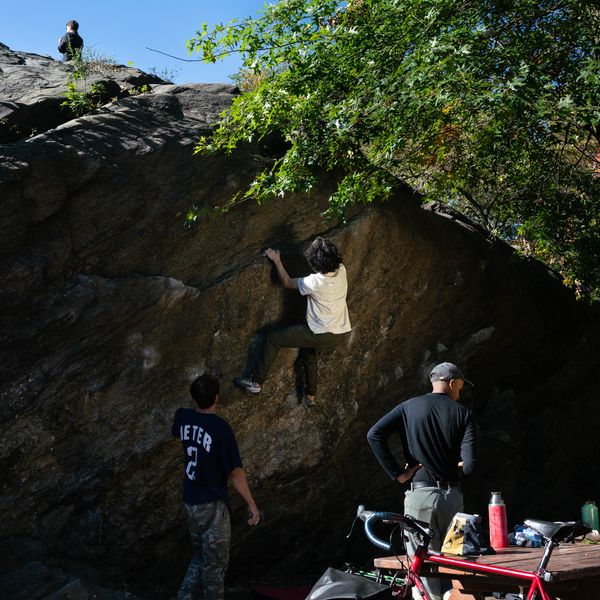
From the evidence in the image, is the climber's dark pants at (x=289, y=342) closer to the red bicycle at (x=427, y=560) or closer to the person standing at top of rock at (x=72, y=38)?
the red bicycle at (x=427, y=560)

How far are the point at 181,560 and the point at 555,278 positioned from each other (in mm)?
6615

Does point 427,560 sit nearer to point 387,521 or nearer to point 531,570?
point 387,521

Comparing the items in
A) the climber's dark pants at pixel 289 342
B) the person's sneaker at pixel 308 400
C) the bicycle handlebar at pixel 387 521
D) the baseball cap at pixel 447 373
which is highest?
the climber's dark pants at pixel 289 342

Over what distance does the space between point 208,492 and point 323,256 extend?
2.58m

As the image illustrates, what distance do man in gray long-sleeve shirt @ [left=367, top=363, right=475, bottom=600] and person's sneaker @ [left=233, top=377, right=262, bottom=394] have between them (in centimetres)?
215

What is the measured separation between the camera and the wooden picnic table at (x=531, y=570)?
410 centimetres

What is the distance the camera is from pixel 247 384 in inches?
306

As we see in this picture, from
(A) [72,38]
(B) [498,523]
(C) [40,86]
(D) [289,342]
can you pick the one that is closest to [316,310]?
(D) [289,342]

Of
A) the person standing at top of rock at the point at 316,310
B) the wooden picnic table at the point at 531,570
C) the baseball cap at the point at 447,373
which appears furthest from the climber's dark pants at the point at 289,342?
the wooden picnic table at the point at 531,570

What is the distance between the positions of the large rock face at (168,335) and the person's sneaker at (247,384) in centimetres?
15

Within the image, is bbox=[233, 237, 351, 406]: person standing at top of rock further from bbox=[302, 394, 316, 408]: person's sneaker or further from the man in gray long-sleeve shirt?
the man in gray long-sleeve shirt

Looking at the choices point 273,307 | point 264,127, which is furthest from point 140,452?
point 264,127

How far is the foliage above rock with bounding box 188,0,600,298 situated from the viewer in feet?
24.4

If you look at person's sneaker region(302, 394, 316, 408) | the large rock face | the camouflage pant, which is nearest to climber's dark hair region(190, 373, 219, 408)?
the camouflage pant
